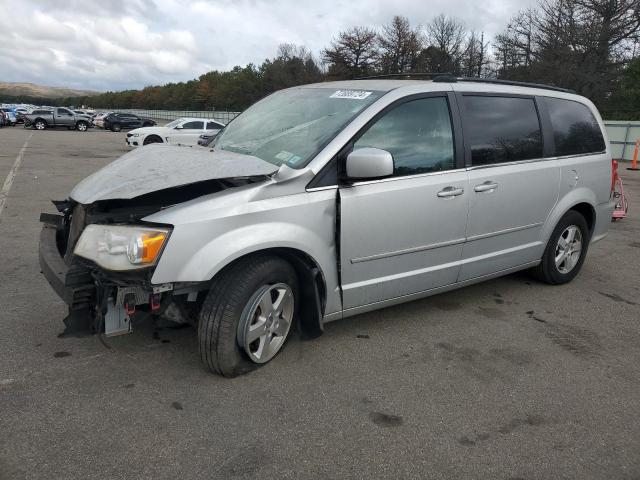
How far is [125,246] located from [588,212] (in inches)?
173

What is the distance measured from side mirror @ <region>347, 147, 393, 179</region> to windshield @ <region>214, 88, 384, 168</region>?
247 mm

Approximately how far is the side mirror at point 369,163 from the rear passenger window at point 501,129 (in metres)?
1.08

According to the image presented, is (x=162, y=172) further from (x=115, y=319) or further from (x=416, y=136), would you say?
(x=416, y=136)

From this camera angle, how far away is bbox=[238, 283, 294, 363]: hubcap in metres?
3.05

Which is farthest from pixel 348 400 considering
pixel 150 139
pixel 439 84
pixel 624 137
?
pixel 624 137

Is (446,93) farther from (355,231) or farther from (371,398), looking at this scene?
(371,398)

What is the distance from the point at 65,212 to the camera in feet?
12.1

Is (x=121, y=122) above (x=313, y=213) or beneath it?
above

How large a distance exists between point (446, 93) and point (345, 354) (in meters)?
2.04

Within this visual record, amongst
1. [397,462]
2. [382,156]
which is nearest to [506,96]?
[382,156]

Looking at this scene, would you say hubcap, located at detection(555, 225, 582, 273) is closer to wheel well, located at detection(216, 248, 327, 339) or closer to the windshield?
the windshield

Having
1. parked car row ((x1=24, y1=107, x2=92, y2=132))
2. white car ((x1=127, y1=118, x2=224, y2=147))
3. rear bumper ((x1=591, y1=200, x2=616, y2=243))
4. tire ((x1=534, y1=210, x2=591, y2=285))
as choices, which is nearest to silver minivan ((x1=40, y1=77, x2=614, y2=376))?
tire ((x1=534, y1=210, x2=591, y2=285))

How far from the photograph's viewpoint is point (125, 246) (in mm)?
2764

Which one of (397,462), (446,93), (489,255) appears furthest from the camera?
(489,255)
